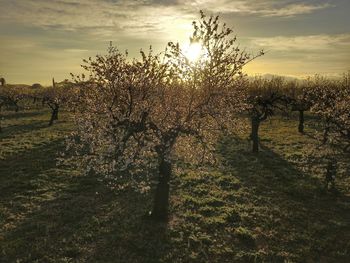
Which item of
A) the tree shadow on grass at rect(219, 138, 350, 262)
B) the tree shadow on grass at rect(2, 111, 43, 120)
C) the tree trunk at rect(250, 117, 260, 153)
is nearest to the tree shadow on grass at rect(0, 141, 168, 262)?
the tree shadow on grass at rect(219, 138, 350, 262)

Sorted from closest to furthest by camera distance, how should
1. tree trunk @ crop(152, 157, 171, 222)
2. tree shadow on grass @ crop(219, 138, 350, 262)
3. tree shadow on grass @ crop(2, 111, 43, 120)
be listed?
1. tree shadow on grass @ crop(219, 138, 350, 262)
2. tree trunk @ crop(152, 157, 171, 222)
3. tree shadow on grass @ crop(2, 111, 43, 120)

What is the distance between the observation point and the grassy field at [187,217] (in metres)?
21.0

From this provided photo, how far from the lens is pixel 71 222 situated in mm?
24859

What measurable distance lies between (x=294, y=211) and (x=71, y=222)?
587 inches

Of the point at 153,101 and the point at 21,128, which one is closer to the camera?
the point at 153,101

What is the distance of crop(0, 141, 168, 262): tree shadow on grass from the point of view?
2066 cm

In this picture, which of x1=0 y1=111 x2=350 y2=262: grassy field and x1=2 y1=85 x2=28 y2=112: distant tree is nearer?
x1=0 y1=111 x2=350 y2=262: grassy field

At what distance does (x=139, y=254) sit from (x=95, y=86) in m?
9.30

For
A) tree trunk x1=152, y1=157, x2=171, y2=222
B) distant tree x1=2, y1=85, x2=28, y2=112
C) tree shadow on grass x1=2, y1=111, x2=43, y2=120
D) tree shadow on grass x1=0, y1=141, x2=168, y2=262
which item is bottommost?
tree shadow on grass x1=0, y1=141, x2=168, y2=262

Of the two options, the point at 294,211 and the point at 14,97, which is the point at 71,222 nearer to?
the point at 294,211

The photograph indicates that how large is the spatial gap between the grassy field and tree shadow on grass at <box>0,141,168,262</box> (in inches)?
2.3

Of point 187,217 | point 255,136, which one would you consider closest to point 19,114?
point 255,136

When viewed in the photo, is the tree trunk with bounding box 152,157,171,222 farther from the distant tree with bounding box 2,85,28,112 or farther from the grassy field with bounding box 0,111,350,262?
the distant tree with bounding box 2,85,28,112

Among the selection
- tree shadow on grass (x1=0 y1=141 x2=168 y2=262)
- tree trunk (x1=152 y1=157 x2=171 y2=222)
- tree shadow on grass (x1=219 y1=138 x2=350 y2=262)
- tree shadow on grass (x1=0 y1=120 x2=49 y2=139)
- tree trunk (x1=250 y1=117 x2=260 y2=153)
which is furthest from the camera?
tree shadow on grass (x1=0 y1=120 x2=49 y2=139)
